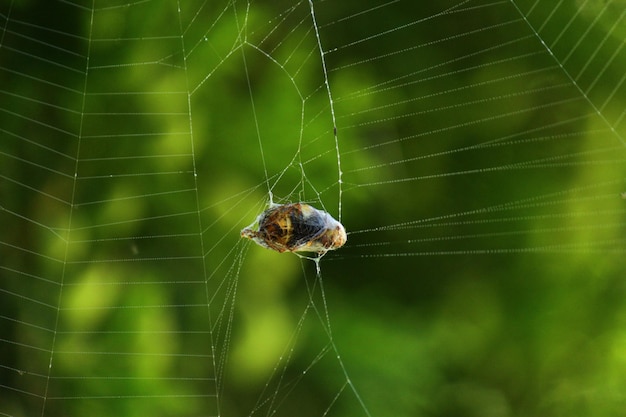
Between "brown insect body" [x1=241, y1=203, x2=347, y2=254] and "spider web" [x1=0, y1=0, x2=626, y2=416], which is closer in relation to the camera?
"brown insect body" [x1=241, y1=203, x2=347, y2=254]

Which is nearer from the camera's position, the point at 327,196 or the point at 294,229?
the point at 294,229

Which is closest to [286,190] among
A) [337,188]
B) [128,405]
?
[337,188]

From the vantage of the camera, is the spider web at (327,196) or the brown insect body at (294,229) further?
the spider web at (327,196)

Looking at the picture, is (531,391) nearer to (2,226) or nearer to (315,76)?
(315,76)

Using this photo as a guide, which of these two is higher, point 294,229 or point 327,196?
point 294,229
